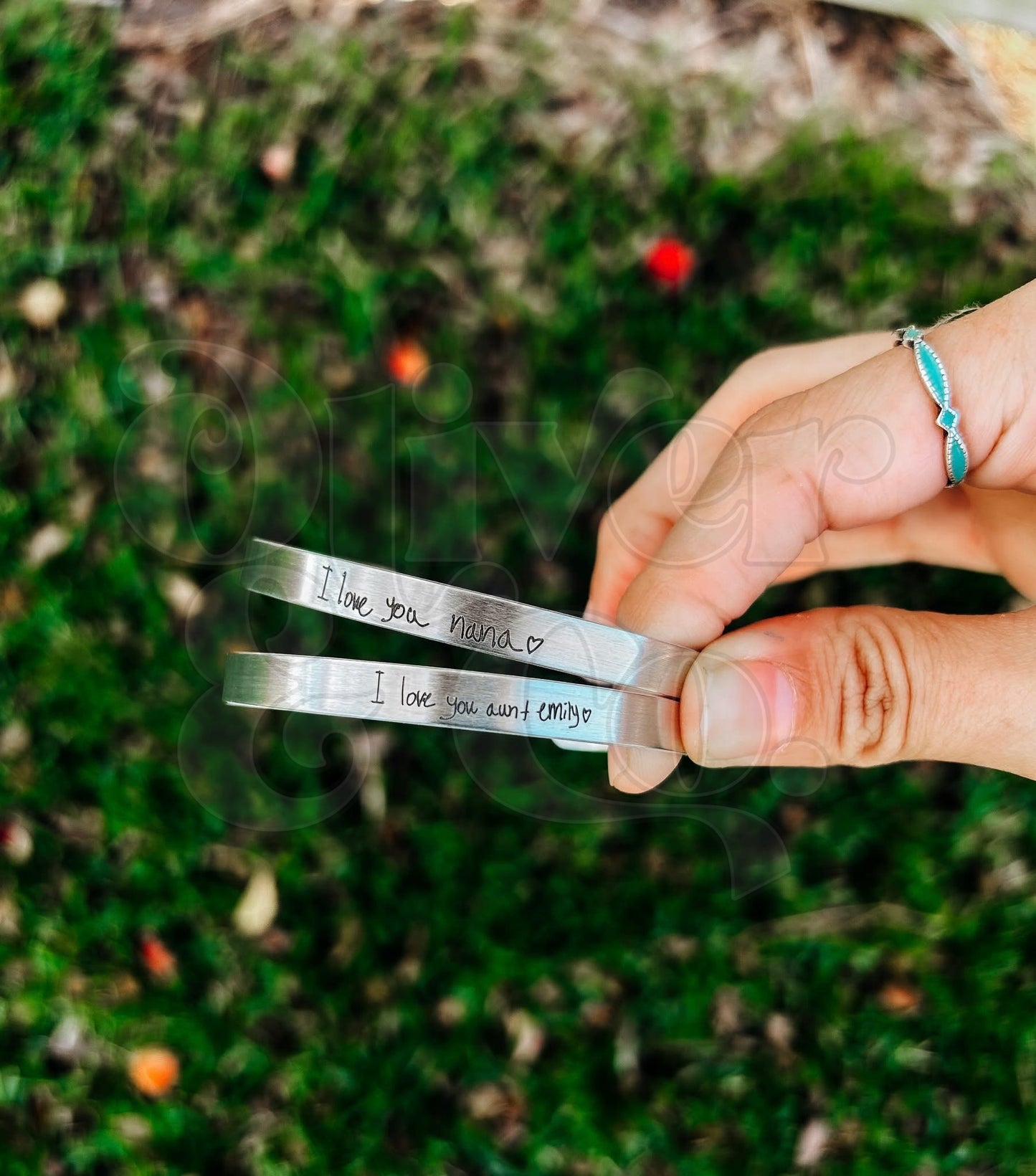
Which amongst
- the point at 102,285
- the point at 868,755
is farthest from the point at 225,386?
the point at 868,755

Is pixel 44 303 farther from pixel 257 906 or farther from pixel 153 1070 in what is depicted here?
pixel 153 1070

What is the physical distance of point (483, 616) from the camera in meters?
1.55

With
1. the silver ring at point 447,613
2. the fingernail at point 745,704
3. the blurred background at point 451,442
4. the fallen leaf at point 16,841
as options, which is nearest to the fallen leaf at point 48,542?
the blurred background at point 451,442

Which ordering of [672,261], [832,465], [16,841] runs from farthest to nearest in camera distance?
[672,261] < [16,841] < [832,465]

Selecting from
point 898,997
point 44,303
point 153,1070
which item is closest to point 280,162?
point 44,303

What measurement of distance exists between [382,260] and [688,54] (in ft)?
3.44

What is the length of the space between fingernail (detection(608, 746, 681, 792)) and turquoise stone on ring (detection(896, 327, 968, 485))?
71 cm

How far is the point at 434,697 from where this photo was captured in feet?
5.07

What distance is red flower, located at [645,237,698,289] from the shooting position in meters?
2.69

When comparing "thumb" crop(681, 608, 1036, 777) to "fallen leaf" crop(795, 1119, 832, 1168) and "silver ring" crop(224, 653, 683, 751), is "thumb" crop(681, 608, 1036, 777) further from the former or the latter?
"fallen leaf" crop(795, 1119, 832, 1168)

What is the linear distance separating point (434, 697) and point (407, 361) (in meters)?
1.41

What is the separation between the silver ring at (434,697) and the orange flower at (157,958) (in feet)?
4.38

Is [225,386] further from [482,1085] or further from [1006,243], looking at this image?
[1006,243]

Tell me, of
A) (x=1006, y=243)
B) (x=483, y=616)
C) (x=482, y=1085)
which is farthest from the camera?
(x=1006, y=243)
